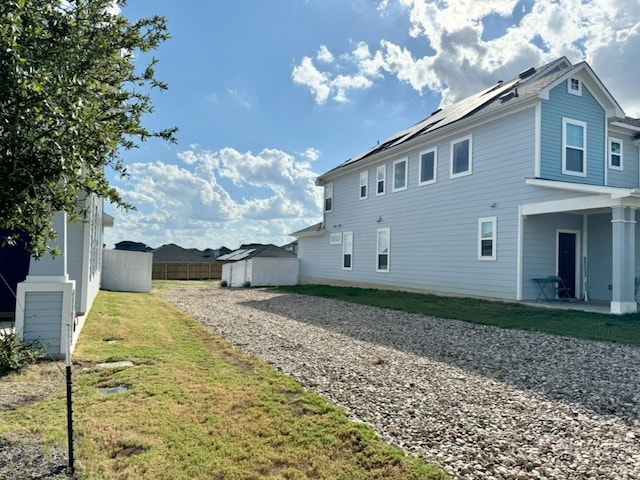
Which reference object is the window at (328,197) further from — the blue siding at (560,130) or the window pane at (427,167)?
the blue siding at (560,130)

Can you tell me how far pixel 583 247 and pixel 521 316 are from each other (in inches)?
195

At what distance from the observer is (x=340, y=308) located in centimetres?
1289

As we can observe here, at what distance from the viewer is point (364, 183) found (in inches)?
785

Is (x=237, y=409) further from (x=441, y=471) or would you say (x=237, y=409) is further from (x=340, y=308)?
(x=340, y=308)

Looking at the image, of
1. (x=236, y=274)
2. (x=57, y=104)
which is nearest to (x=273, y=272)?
(x=236, y=274)

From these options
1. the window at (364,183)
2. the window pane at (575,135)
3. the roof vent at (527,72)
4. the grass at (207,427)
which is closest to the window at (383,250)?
the window at (364,183)

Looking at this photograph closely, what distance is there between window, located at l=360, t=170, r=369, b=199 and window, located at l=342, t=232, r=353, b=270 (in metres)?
1.90

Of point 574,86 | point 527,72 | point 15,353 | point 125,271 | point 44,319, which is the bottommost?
point 15,353

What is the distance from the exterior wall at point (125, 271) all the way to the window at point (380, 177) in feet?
33.8

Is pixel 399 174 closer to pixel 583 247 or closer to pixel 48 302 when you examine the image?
pixel 583 247

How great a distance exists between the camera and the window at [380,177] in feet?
60.7

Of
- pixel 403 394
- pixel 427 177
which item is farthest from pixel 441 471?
pixel 427 177

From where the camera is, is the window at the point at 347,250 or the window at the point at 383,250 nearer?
the window at the point at 383,250

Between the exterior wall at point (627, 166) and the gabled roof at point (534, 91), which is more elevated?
the gabled roof at point (534, 91)
